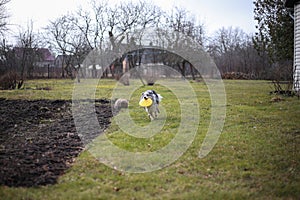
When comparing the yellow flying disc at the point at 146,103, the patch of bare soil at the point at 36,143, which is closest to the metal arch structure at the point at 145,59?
the patch of bare soil at the point at 36,143

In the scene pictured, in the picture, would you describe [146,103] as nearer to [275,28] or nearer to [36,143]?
[36,143]

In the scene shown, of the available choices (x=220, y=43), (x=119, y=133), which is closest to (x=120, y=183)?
(x=119, y=133)

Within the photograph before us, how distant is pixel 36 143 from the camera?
5.77m

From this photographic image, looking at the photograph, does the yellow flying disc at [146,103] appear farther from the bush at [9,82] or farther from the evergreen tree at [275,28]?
the evergreen tree at [275,28]

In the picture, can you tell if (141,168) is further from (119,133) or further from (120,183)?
(119,133)

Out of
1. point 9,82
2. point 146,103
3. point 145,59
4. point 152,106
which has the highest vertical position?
point 145,59

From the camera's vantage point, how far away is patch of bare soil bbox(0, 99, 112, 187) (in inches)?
161

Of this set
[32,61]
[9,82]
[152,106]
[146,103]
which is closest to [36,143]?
[146,103]

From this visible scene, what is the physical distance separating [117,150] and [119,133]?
4.45 ft

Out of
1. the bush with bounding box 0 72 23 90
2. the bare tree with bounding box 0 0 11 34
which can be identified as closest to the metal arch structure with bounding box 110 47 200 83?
the bare tree with bounding box 0 0 11 34

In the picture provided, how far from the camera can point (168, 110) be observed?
9891 mm

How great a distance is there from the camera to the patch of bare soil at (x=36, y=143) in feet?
13.5

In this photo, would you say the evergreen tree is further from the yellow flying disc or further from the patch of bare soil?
the patch of bare soil

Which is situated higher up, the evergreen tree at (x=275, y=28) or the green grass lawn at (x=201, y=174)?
the evergreen tree at (x=275, y=28)
